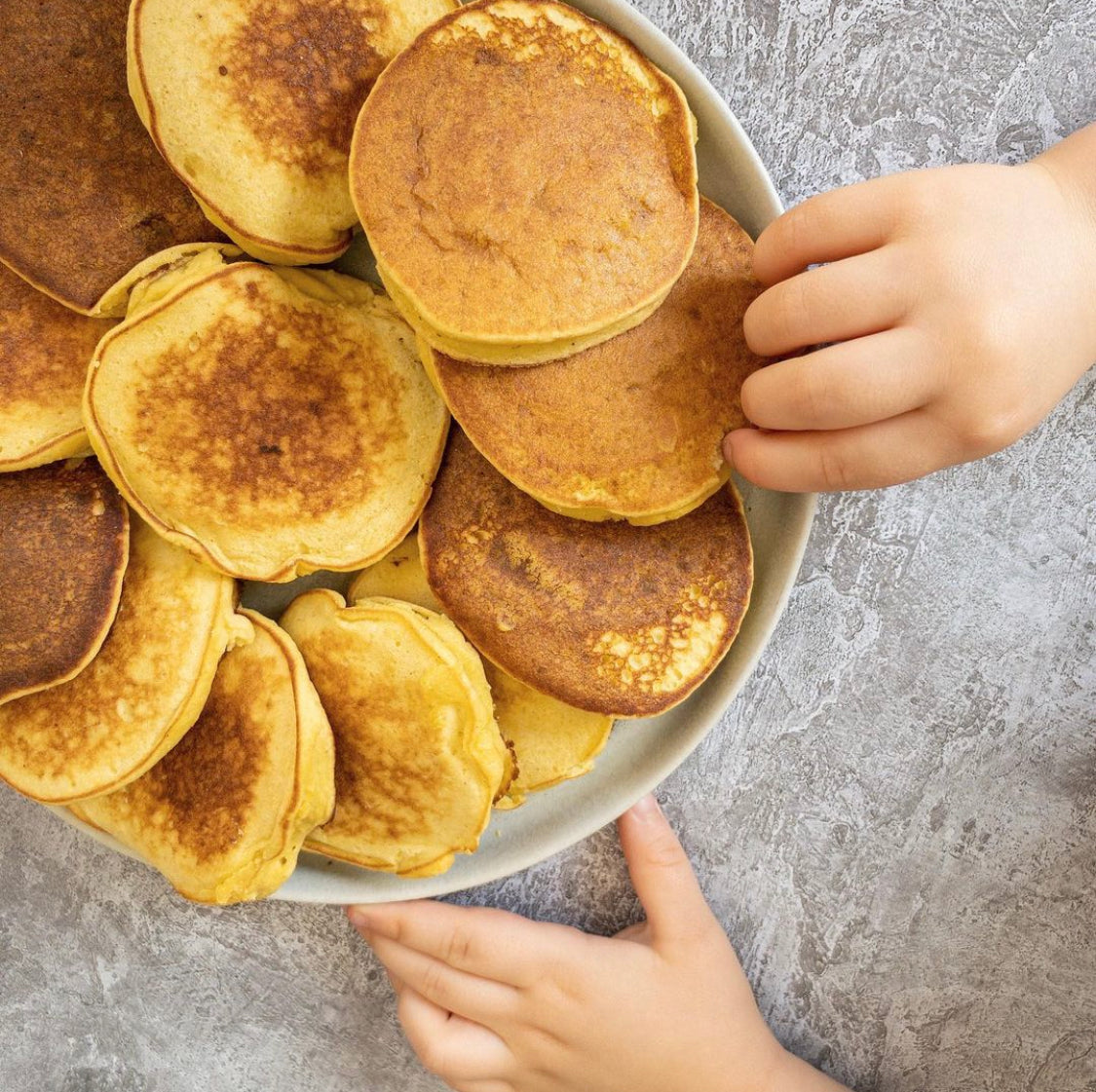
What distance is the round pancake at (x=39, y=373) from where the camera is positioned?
0.99 m

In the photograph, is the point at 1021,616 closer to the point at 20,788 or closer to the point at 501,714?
the point at 501,714

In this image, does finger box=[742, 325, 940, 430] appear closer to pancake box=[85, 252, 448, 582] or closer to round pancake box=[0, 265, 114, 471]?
pancake box=[85, 252, 448, 582]

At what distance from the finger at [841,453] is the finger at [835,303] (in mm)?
99

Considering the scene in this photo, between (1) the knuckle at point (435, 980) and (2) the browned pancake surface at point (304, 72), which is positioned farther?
(1) the knuckle at point (435, 980)

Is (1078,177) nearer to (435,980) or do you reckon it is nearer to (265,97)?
(265,97)

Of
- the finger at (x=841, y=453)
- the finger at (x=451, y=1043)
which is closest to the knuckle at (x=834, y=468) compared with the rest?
the finger at (x=841, y=453)

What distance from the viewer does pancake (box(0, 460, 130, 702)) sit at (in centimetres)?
100

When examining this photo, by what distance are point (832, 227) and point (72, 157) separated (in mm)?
817

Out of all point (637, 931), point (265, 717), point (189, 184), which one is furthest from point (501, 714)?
point (189, 184)

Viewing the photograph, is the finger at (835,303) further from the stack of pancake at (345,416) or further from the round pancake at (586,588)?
the round pancake at (586,588)

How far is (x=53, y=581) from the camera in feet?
3.31

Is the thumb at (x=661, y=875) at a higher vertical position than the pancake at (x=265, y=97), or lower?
lower

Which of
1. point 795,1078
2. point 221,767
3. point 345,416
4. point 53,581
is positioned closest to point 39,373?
point 53,581

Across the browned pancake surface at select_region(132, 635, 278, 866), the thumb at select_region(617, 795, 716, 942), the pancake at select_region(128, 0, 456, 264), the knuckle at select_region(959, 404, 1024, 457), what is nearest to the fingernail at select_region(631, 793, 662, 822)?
the thumb at select_region(617, 795, 716, 942)
